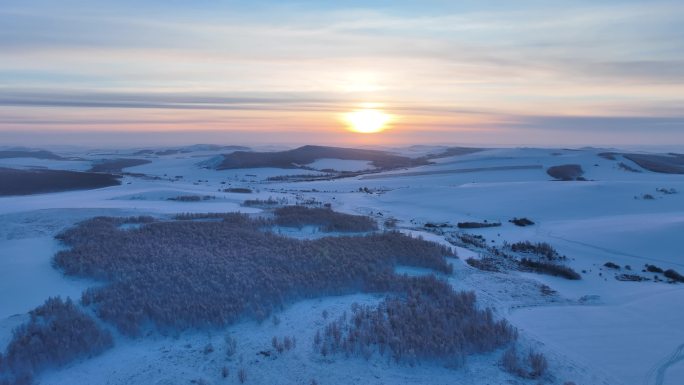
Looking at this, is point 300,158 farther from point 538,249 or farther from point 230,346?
point 230,346

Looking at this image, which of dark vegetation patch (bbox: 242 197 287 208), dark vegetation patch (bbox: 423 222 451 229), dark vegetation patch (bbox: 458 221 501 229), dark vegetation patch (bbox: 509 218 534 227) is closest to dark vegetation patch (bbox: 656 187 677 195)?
dark vegetation patch (bbox: 509 218 534 227)

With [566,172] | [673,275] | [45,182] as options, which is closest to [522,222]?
[673,275]

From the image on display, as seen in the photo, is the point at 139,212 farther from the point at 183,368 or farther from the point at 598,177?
the point at 598,177

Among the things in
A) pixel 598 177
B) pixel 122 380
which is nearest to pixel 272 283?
pixel 122 380

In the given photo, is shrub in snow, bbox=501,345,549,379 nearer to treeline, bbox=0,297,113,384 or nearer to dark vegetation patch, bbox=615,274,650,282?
treeline, bbox=0,297,113,384

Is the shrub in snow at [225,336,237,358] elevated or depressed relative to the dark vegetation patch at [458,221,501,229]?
elevated

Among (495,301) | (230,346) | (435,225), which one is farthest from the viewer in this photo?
(435,225)
